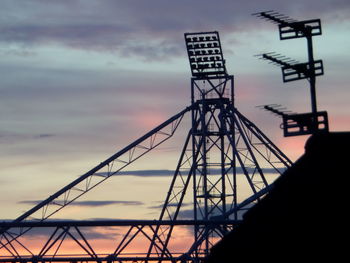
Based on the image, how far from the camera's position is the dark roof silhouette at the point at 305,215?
17.2 metres

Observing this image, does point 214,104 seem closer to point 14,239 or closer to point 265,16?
point 14,239

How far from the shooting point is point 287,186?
19.0m

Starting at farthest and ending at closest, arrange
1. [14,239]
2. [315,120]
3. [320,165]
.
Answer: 1. [14,239]
2. [315,120]
3. [320,165]

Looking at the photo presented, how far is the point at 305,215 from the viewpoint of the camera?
1791cm

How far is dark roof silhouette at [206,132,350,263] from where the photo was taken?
17172 millimetres

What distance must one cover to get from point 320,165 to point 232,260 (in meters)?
2.76

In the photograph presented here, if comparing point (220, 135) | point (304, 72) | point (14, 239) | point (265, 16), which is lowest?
point (14, 239)

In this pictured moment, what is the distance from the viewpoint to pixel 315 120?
38438mm

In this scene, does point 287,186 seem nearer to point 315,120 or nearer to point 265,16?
point 315,120

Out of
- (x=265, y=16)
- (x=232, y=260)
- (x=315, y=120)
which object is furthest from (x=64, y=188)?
(x=232, y=260)

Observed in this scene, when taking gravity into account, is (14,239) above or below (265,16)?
below

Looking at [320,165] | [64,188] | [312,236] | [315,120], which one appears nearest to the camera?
[312,236]

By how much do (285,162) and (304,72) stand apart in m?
30.2

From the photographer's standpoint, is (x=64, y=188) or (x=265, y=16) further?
(x=64, y=188)
